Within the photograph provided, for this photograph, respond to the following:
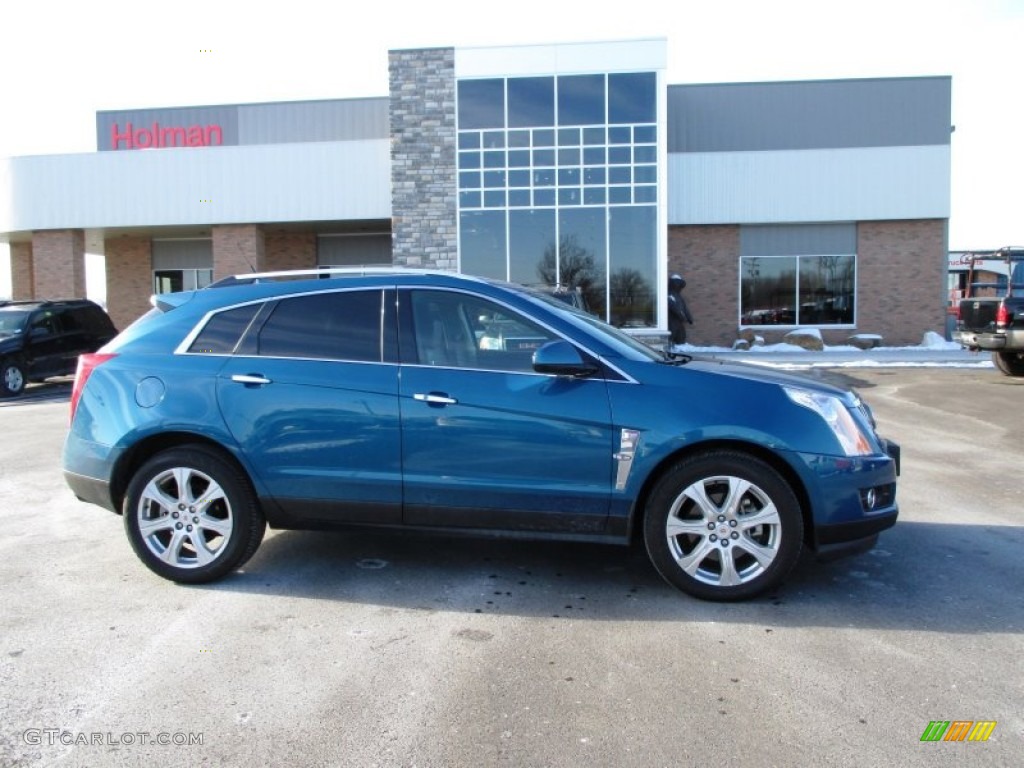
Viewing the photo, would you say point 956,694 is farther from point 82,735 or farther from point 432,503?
point 82,735

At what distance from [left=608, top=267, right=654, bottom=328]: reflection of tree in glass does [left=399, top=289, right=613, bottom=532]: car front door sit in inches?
699

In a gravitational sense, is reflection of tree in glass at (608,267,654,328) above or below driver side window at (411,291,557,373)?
above

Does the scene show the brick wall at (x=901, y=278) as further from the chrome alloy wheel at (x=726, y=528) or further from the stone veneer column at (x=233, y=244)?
the chrome alloy wheel at (x=726, y=528)

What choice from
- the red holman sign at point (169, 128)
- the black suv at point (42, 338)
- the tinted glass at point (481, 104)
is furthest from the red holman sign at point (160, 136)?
the black suv at point (42, 338)

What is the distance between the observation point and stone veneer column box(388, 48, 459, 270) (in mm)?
22359

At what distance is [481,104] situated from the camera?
22.2m

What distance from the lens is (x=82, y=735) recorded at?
10.4ft

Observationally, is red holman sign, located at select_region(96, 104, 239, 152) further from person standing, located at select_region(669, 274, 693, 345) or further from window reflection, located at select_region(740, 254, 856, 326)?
window reflection, located at select_region(740, 254, 856, 326)

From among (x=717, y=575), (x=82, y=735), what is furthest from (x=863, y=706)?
(x=82, y=735)

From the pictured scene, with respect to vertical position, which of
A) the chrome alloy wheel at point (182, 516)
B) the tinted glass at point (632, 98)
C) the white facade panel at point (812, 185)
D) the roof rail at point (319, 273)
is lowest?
the chrome alloy wheel at point (182, 516)

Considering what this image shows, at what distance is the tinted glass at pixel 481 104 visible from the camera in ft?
72.6

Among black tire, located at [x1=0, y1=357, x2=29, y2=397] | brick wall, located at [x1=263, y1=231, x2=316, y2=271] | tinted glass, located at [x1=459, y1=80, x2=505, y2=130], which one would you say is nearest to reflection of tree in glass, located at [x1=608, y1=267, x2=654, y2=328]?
tinted glass, located at [x1=459, y1=80, x2=505, y2=130]

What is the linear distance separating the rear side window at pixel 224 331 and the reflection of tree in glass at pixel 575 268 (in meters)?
17.4

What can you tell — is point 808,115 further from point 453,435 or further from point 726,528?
point 453,435
